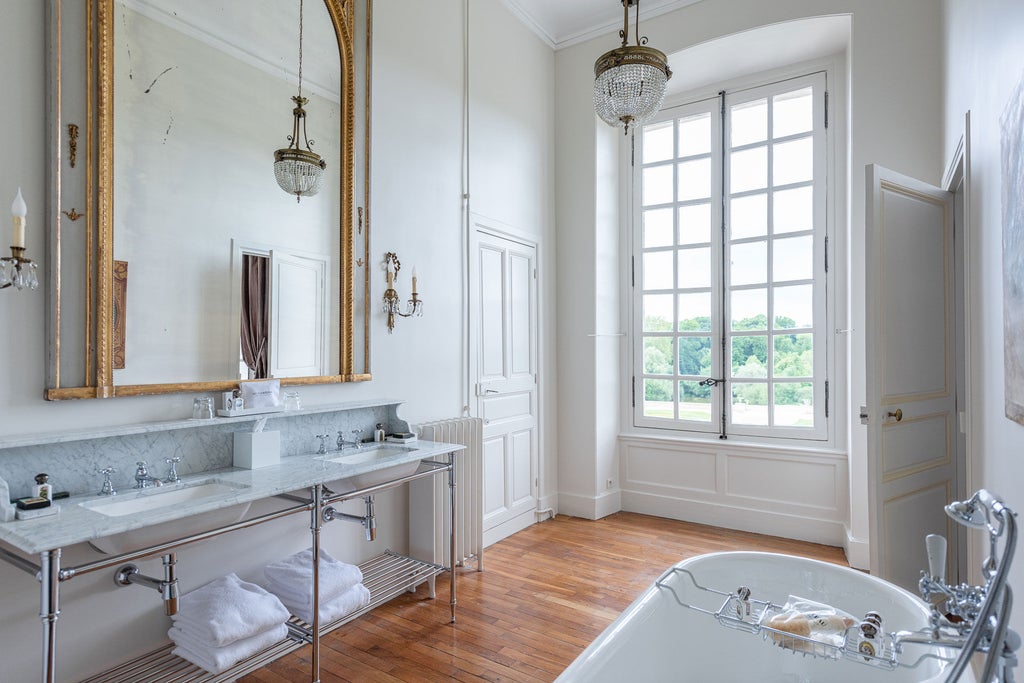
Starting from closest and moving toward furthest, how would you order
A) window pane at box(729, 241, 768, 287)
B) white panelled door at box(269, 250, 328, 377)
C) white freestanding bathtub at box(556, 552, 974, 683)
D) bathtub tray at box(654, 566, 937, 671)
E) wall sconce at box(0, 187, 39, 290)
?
bathtub tray at box(654, 566, 937, 671)
white freestanding bathtub at box(556, 552, 974, 683)
wall sconce at box(0, 187, 39, 290)
white panelled door at box(269, 250, 328, 377)
window pane at box(729, 241, 768, 287)

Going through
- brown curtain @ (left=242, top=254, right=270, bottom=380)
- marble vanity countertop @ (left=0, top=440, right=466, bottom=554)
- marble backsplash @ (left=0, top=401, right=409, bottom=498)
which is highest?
brown curtain @ (left=242, top=254, right=270, bottom=380)

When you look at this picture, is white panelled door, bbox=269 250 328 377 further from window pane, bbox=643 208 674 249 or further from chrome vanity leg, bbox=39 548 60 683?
window pane, bbox=643 208 674 249

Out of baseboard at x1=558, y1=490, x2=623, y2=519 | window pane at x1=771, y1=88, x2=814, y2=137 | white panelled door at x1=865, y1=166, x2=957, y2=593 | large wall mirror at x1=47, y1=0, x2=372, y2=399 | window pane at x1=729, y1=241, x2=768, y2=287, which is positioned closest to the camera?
large wall mirror at x1=47, y1=0, x2=372, y2=399

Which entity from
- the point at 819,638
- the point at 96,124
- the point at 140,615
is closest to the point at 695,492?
the point at 819,638

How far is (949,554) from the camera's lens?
2.67 m

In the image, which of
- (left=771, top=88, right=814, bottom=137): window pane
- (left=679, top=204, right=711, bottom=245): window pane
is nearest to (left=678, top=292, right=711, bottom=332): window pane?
(left=679, top=204, right=711, bottom=245): window pane

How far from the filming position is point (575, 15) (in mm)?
4270

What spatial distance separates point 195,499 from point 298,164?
1495mm

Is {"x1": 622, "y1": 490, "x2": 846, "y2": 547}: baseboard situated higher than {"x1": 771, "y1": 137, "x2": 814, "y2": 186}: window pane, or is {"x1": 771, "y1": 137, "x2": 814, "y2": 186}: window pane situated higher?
{"x1": 771, "y1": 137, "x2": 814, "y2": 186}: window pane

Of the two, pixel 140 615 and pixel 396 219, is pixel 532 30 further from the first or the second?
pixel 140 615

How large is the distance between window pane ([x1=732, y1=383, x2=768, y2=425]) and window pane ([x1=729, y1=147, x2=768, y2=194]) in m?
1.44

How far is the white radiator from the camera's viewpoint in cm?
310

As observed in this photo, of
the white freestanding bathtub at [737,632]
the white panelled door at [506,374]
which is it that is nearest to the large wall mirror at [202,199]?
the white panelled door at [506,374]

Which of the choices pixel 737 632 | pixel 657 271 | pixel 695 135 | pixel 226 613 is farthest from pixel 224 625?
pixel 695 135
